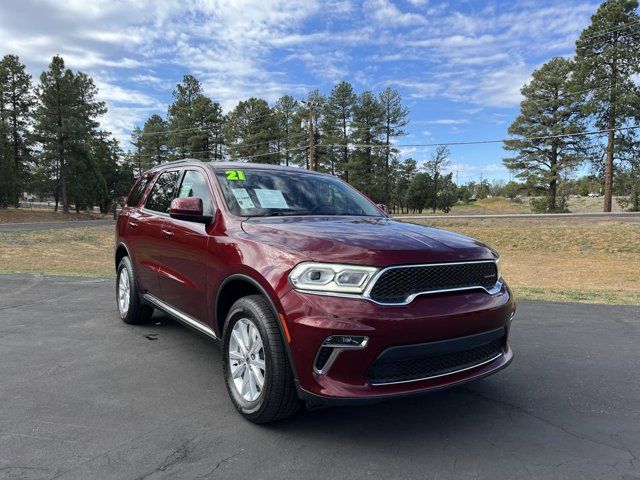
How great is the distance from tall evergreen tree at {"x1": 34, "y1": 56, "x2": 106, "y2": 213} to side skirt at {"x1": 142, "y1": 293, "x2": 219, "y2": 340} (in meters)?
47.6

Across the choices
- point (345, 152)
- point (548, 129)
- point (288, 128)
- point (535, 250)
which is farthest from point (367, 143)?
point (535, 250)

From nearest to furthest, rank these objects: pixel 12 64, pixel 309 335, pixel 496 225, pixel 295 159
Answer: pixel 309 335 → pixel 496 225 → pixel 12 64 → pixel 295 159

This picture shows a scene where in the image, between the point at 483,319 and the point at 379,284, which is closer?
the point at 379,284

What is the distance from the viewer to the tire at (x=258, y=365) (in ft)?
9.39

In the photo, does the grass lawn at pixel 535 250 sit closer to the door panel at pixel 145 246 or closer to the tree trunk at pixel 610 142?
the door panel at pixel 145 246

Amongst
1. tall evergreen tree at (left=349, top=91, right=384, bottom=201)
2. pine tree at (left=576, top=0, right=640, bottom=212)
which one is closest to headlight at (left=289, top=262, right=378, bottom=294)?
pine tree at (left=576, top=0, right=640, bottom=212)

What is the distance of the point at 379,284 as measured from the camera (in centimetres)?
272

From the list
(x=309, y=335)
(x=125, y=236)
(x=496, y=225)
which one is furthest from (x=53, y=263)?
(x=496, y=225)

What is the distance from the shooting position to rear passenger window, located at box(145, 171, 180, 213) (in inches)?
190

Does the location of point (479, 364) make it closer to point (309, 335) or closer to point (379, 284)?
point (379, 284)

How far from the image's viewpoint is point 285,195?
13.6ft

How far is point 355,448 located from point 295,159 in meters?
61.7

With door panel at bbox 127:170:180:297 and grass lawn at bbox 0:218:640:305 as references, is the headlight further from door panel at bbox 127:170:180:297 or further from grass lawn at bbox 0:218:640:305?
grass lawn at bbox 0:218:640:305

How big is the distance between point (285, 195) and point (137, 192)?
2.54 m
